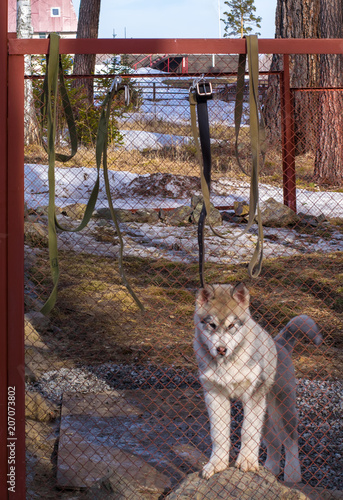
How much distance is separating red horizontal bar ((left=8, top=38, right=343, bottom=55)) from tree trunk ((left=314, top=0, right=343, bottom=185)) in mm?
7492

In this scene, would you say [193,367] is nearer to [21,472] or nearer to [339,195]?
[21,472]

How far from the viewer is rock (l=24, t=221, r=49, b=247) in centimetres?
721

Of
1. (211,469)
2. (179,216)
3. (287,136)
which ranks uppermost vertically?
(287,136)

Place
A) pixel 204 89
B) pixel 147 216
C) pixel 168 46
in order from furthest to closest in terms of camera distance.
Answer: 1. pixel 147 216
2. pixel 168 46
3. pixel 204 89

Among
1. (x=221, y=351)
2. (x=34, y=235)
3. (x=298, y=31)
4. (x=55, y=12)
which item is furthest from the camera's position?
(x=55, y=12)

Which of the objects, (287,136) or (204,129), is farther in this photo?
(287,136)

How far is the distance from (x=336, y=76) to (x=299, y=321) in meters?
8.35

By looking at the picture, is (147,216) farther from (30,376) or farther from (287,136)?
(30,376)

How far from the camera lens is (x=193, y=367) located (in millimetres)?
4539

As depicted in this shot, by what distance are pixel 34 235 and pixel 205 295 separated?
4657 mm

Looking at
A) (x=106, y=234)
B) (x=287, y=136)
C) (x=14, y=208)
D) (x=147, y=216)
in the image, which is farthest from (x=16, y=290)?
(x=147, y=216)

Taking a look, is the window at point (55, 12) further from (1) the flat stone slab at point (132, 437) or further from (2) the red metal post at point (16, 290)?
(2) the red metal post at point (16, 290)

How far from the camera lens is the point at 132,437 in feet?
11.8

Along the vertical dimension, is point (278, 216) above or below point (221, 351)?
above
